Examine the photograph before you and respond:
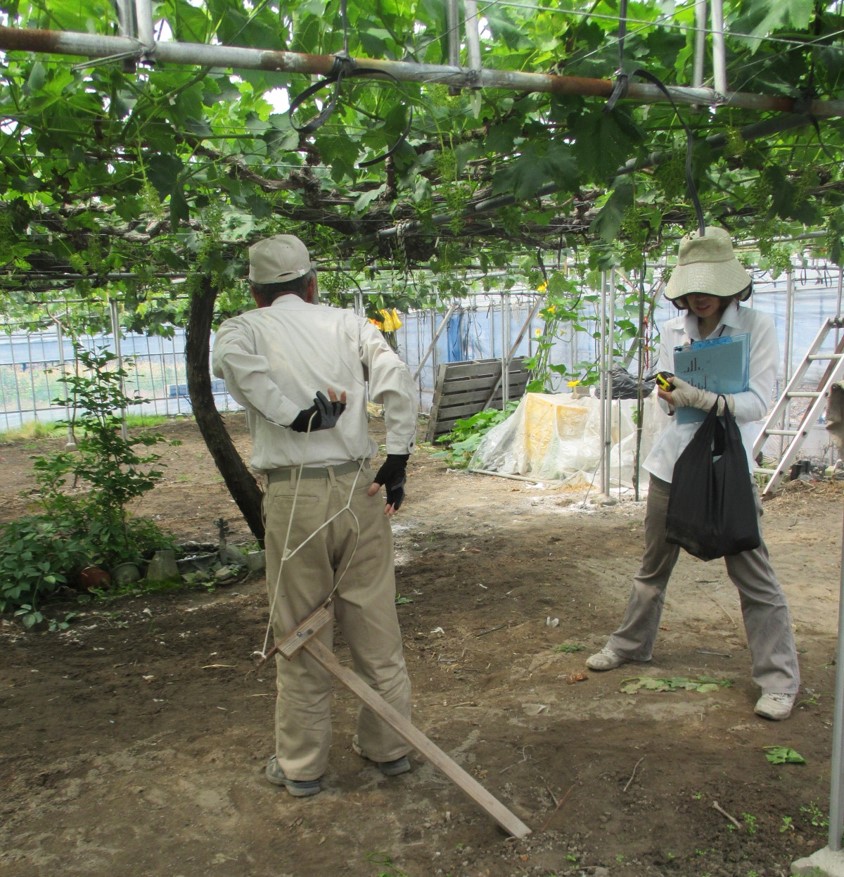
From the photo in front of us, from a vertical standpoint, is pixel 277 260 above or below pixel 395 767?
above

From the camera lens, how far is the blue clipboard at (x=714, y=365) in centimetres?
338

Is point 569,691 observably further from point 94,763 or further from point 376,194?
point 376,194

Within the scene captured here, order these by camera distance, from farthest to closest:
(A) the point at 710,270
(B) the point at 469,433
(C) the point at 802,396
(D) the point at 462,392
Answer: (D) the point at 462,392 < (B) the point at 469,433 < (C) the point at 802,396 < (A) the point at 710,270

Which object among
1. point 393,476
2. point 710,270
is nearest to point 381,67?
point 393,476

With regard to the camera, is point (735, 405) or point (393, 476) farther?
point (735, 405)

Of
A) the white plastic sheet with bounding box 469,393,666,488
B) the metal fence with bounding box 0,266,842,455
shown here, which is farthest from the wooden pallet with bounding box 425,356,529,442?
the white plastic sheet with bounding box 469,393,666,488

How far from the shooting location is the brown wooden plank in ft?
9.02

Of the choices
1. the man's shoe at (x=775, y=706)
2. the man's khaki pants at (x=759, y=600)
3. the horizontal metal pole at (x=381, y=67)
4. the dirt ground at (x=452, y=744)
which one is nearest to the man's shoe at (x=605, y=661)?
the dirt ground at (x=452, y=744)

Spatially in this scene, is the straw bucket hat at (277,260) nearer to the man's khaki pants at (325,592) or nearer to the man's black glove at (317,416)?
the man's black glove at (317,416)

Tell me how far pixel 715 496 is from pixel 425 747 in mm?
1497

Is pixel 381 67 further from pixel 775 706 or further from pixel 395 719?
pixel 775 706

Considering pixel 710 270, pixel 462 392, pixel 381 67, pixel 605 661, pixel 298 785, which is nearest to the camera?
pixel 381 67

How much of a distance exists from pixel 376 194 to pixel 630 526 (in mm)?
4321

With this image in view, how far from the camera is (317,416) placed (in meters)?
2.93
